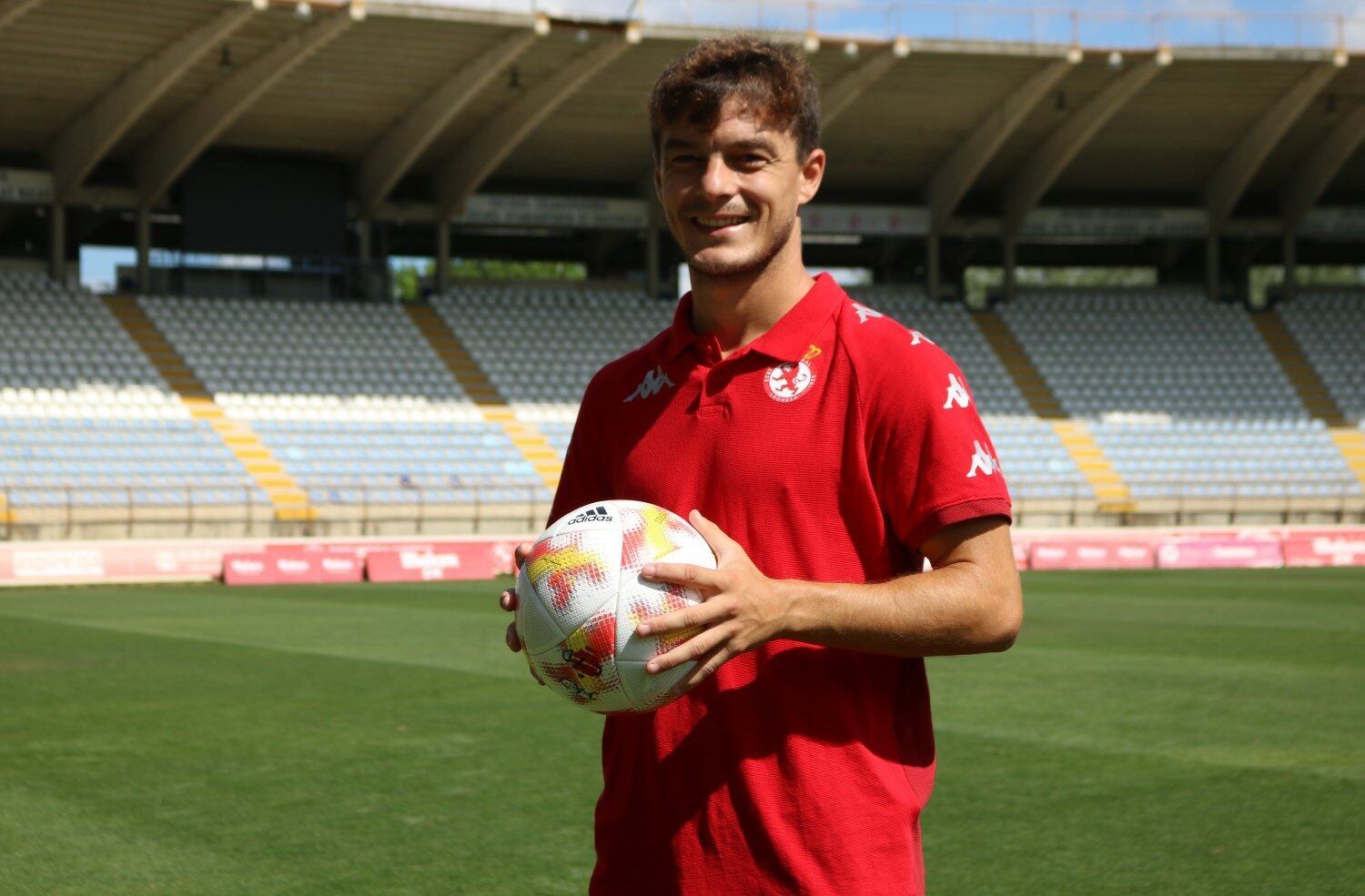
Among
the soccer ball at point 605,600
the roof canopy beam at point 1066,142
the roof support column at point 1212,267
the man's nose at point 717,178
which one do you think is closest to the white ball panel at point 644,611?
the soccer ball at point 605,600

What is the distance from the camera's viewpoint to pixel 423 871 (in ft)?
19.6

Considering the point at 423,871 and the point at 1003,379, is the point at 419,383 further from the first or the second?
the point at 423,871

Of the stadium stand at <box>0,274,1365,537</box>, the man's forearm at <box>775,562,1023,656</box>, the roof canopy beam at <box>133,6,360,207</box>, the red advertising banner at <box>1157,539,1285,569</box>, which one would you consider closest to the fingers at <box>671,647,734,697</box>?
the man's forearm at <box>775,562,1023,656</box>

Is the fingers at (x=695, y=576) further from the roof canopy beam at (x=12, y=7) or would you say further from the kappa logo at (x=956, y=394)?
the roof canopy beam at (x=12, y=7)

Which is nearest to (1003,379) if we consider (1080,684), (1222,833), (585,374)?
(585,374)

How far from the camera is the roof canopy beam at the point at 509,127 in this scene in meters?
31.9

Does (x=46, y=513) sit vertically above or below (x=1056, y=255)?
below

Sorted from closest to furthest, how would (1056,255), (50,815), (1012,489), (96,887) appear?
1. (96,887)
2. (50,815)
3. (1012,489)
4. (1056,255)

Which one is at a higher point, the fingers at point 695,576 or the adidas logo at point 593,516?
the adidas logo at point 593,516

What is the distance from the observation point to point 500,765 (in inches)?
319

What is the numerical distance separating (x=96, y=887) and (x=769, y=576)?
171 inches

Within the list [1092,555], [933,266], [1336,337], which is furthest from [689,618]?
[1336,337]

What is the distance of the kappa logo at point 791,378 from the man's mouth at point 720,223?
24 centimetres

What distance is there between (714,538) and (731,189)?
2.00 feet
